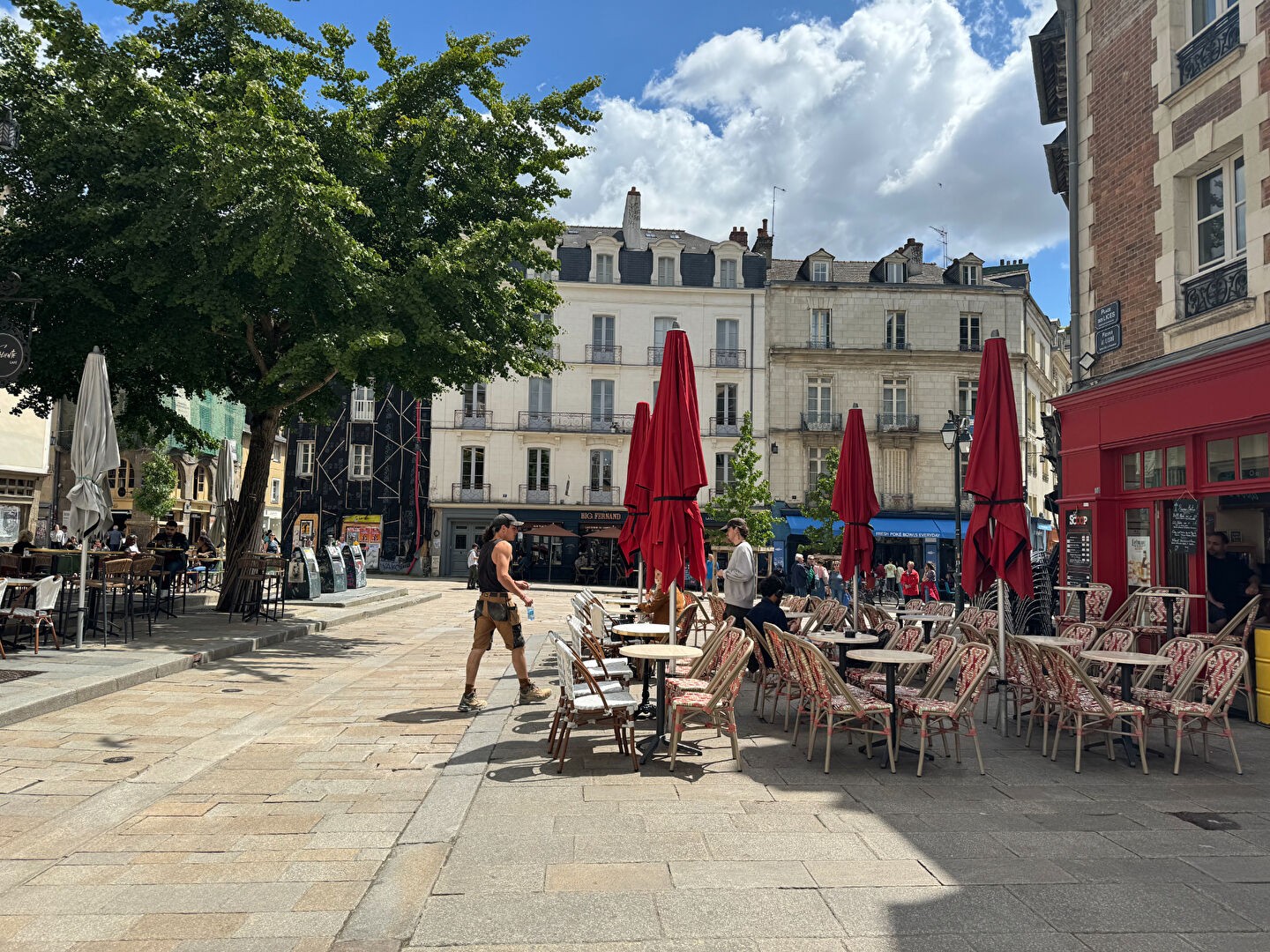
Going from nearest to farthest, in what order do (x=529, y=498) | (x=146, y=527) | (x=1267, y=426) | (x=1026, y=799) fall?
(x=1026, y=799), (x=1267, y=426), (x=146, y=527), (x=529, y=498)

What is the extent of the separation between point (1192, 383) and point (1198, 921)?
7.29 m

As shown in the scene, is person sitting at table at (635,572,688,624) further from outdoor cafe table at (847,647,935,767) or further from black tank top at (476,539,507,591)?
outdoor cafe table at (847,647,935,767)

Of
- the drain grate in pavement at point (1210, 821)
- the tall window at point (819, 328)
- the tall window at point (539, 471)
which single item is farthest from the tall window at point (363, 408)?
the drain grate in pavement at point (1210, 821)

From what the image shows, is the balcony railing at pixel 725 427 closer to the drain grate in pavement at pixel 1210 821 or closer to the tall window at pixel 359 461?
the tall window at pixel 359 461

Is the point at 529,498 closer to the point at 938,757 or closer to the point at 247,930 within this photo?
the point at 938,757

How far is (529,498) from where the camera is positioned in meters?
38.0

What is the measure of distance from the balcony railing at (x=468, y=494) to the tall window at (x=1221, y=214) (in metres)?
30.9

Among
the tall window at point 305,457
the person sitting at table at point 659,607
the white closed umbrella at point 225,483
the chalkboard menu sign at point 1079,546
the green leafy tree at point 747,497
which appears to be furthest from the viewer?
the tall window at point 305,457

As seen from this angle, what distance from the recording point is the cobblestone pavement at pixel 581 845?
3.46 m

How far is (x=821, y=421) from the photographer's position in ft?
120

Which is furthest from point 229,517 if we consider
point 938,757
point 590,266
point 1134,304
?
point 590,266

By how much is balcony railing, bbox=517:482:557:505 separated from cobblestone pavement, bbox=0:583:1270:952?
30.5 m

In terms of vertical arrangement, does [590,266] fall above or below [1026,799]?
above

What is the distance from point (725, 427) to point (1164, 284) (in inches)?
1099
